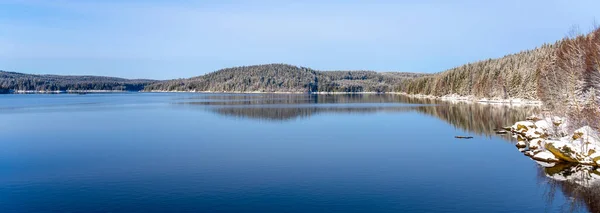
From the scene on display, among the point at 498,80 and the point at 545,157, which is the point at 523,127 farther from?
the point at 498,80

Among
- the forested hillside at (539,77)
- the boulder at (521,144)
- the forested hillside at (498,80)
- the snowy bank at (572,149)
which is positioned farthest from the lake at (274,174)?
the forested hillside at (498,80)

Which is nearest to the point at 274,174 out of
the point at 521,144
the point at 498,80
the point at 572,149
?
the point at 572,149

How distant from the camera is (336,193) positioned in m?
18.3

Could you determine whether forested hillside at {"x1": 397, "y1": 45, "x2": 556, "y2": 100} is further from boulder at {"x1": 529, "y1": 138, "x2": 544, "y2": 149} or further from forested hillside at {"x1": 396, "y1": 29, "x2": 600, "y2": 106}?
boulder at {"x1": 529, "y1": 138, "x2": 544, "y2": 149}

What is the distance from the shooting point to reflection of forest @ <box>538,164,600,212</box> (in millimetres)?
16938

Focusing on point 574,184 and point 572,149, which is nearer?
point 574,184

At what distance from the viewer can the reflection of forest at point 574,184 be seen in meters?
16.9

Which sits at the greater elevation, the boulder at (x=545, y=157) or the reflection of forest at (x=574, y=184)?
the boulder at (x=545, y=157)

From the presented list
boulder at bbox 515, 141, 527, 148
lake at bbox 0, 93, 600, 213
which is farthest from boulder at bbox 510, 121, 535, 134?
boulder at bbox 515, 141, 527, 148

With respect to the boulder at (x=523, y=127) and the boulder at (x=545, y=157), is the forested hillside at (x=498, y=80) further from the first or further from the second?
the boulder at (x=545, y=157)

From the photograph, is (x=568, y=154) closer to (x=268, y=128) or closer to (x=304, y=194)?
(x=304, y=194)

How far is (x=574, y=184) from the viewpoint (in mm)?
19906

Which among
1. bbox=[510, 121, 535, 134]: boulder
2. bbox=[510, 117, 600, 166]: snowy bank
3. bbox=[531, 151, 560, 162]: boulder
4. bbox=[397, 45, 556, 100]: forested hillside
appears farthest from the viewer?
bbox=[397, 45, 556, 100]: forested hillside

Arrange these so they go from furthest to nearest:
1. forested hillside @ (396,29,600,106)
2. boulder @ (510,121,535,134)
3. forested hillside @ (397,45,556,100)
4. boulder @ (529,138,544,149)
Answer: forested hillside @ (397,45,556,100)
forested hillside @ (396,29,600,106)
boulder @ (510,121,535,134)
boulder @ (529,138,544,149)
